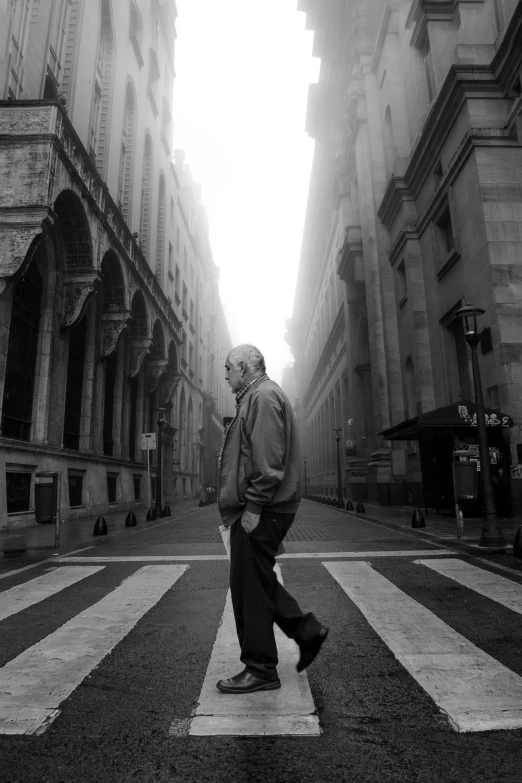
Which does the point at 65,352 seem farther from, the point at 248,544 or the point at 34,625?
the point at 248,544

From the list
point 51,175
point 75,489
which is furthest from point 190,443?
point 51,175

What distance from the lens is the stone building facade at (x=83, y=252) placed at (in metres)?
14.2

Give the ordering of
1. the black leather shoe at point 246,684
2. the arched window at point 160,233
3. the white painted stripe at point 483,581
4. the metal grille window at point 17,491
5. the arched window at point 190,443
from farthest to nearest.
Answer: the arched window at point 190,443, the arched window at point 160,233, the metal grille window at point 17,491, the white painted stripe at point 483,581, the black leather shoe at point 246,684

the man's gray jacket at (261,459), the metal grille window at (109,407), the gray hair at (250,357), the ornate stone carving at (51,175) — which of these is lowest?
the man's gray jacket at (261,459)

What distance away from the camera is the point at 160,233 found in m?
35.1

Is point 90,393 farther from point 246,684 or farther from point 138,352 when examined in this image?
point 246,684

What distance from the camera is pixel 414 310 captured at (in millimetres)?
21828

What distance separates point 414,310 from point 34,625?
19.6m

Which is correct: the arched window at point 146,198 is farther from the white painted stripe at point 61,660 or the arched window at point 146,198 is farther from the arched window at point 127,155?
the white painted stripe at point 61,660

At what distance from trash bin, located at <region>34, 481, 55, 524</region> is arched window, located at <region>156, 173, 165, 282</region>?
Result: 2430 centimetres

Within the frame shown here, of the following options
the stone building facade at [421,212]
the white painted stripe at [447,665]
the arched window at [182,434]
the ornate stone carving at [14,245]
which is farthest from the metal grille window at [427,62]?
the arched window at [182,434]

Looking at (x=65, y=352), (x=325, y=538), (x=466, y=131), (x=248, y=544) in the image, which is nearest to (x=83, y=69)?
(x=65, y=352)

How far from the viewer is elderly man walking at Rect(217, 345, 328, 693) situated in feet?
10.0

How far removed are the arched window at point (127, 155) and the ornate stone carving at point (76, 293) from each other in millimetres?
9366
